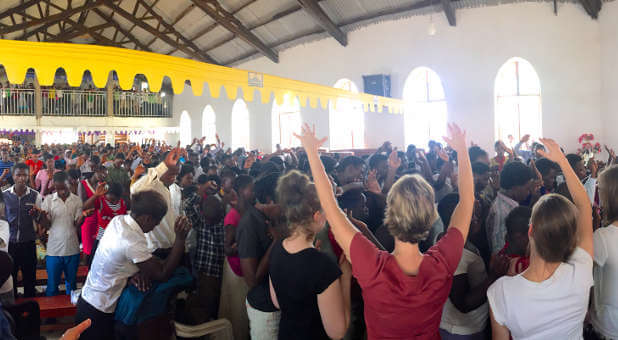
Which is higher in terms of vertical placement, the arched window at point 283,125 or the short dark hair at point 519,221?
the arched window at point 283,125

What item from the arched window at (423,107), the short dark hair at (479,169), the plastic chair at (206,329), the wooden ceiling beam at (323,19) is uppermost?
the wooden ceiling beam at (323,19)

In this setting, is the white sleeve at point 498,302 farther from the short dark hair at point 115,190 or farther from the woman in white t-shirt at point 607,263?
the short dark hair at point 115,190

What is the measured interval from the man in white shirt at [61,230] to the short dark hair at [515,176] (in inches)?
139

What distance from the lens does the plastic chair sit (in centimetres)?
257

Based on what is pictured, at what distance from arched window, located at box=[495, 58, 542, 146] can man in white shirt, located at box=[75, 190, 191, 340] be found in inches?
397

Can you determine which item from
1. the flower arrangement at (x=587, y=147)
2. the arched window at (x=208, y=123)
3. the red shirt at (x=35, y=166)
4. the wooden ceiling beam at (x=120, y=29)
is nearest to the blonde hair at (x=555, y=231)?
the red shirt at (x=35, y=166)

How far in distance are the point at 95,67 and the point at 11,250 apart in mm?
1859

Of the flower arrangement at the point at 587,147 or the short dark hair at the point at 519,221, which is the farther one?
the flower arrangement at the point at 587,147

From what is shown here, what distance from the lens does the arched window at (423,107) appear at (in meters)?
12.3

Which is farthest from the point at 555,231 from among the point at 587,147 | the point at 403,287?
the point at 587,147

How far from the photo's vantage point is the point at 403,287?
4.74ft

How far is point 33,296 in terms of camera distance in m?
4.18

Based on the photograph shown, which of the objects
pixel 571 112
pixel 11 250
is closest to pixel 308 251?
pixel 11 250

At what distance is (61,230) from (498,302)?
383cm
